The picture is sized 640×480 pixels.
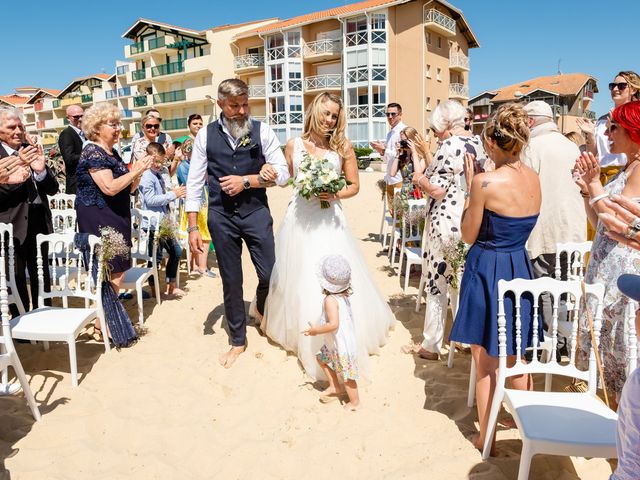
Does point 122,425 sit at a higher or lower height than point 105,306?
lower

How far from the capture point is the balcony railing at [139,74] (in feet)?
169

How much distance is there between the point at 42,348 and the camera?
5.08 m

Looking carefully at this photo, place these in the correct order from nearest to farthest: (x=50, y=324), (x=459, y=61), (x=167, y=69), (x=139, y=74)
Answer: (x=50, y=324) < (x=459, y=61) < (x=167, y=69) < (x=139, y=74)

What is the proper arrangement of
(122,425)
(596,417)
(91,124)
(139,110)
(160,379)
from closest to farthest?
(596,417) < (122,425) < (160,379) < (91,124) < (139,110)

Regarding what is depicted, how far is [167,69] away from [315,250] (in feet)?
166

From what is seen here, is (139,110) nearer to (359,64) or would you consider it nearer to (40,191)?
(359,64)

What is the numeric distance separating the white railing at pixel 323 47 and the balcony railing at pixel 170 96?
15255 millimetres

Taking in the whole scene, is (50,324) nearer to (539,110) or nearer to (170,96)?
(539,110)

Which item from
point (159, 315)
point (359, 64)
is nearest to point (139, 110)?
point (359, 64)

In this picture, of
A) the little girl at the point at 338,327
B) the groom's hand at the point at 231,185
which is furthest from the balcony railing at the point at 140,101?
the little girl at the point at 338,327

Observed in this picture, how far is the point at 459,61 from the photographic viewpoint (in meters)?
41.9

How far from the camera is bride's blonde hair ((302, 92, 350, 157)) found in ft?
14.7

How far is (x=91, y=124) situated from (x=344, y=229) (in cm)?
270

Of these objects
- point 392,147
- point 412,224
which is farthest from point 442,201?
point 392,147
